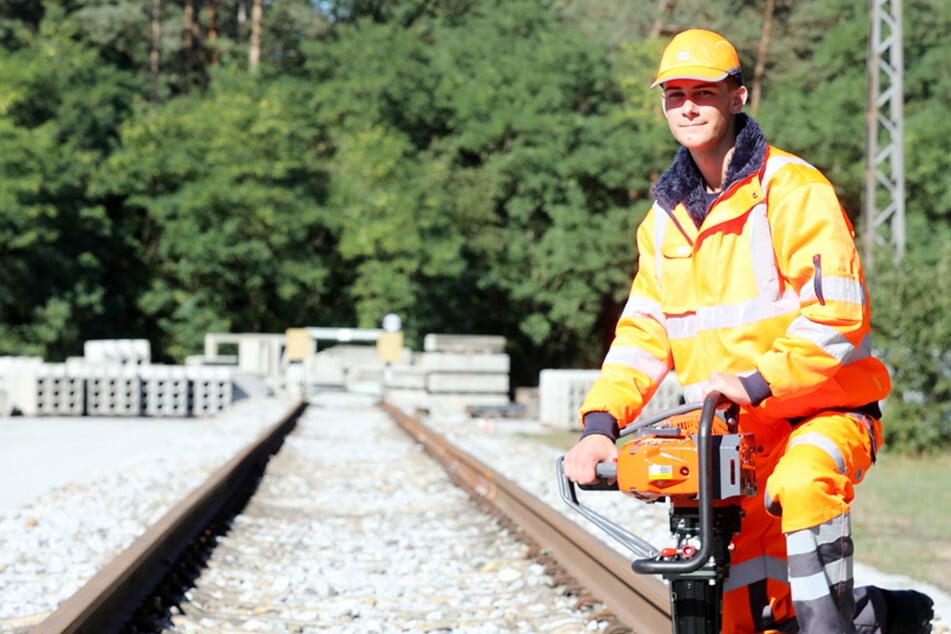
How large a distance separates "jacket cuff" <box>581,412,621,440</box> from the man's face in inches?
26.2

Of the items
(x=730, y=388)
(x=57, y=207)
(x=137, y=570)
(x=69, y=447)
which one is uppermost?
(x=57, y=207)

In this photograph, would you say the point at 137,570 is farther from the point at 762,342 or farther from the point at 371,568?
the point at 762,342

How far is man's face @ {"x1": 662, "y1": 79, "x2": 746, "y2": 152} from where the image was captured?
9.65 ft

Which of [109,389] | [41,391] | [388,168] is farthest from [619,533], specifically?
[388,168]

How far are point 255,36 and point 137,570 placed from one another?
4862cm

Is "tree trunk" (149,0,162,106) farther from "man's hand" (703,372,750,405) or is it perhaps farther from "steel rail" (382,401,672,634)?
"man's hand" (703,372,750,405)

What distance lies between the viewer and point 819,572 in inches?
108

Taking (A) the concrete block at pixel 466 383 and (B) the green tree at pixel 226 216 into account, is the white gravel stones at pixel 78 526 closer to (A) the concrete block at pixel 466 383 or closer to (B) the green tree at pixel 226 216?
(A) the concrete block at pixel 466 383

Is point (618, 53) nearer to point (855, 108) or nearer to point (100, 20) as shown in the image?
point (855, 108)

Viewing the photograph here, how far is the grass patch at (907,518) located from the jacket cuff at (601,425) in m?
3.96

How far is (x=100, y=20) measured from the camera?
50.6 m

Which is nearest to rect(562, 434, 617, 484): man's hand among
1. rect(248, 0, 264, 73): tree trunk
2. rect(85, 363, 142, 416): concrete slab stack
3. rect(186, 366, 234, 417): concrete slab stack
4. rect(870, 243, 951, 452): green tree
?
rect(870, 243, 951, 452): green tree

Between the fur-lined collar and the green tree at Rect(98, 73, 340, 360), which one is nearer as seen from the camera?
the fur-lined collar

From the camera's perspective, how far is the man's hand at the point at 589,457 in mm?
2900
